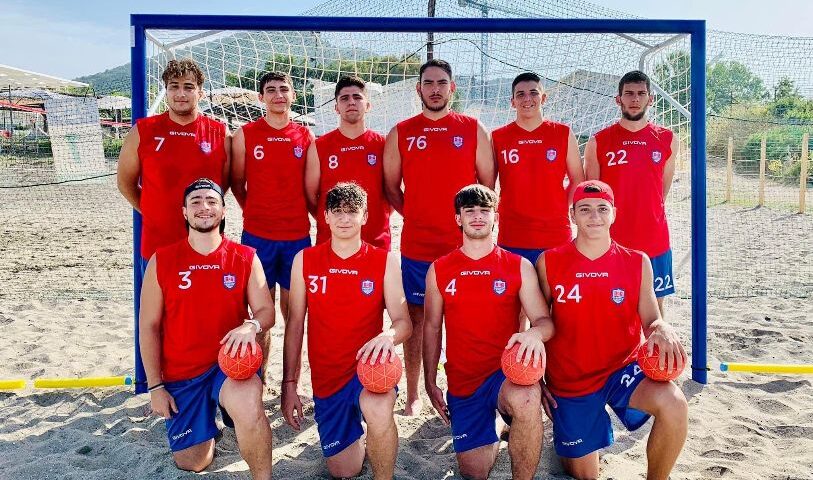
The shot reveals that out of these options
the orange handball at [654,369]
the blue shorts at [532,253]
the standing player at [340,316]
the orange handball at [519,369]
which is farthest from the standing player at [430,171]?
the orange handball at [654,369]

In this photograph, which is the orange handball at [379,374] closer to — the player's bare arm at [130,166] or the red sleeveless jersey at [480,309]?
the red sleeveless jersey at [480,309]

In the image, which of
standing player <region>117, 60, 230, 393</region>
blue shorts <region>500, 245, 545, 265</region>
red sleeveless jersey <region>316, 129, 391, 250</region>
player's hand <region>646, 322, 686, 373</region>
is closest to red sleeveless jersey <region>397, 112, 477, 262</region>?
red sleeveless jersey <region>316, 129, 391, 250</region>

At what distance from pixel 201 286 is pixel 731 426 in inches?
132

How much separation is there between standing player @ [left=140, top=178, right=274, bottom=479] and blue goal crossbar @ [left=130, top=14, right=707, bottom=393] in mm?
1005

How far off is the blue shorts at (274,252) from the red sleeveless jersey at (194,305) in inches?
30.3

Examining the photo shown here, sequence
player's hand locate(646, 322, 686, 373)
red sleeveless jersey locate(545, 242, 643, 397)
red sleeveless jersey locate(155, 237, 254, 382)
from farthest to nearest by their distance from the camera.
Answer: red sleeveless jersey locate(155, 237, 254, 382)
red sleeveless jersey locate(545, 242, 643, 397)
player's hand locate(646, 322, 686, 373)

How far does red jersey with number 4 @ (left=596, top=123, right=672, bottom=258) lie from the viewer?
4121 mm

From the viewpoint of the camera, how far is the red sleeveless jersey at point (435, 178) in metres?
4.00

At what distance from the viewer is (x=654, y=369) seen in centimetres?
287

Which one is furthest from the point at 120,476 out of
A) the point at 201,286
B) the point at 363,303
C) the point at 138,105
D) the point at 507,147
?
the point at 507,147

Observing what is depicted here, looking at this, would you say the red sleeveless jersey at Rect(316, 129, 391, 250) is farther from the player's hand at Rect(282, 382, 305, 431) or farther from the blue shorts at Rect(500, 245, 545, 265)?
the player's hand at Rect(282, 382, 305, 431)

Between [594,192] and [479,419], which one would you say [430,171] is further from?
[479,419]

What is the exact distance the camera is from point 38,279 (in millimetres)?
7621

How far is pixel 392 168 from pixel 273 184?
2.72 feet
